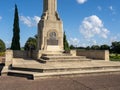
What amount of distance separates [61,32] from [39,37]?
2380 mm

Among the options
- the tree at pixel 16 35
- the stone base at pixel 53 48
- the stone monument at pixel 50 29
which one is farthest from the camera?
the tree at pixel 16 35

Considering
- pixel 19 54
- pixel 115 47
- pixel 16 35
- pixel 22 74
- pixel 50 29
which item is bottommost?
pixel 22 74

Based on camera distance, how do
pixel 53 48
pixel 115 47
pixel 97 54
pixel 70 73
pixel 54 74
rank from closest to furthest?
1. pixel 54 74
2. pixel 70 73
3. pixel 53 48
4. pixel 97 54
5. pixel 115 47

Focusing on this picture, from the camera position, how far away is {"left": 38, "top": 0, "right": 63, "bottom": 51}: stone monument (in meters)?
17.7

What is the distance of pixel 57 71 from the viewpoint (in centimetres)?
1005

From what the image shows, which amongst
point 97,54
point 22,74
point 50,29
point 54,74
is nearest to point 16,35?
point 50,29

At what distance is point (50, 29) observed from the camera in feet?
59.2

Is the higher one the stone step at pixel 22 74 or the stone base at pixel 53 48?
the stone base at pixel 53 48

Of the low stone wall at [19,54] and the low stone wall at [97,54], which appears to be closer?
the low stone wall at [97,54]

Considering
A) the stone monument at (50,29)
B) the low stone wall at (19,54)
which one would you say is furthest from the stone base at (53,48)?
the low stone wall at (19,54)

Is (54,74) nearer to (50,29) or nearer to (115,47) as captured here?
(50,29)

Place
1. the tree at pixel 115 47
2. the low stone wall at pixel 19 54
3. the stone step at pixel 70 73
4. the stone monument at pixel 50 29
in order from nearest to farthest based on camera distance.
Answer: the stone step at pixel 70 73, the stone monument at pixel 50 29, the low stone wall at pixel 19 54, the tree at pixel 115 47

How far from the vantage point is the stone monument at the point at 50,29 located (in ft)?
58.0

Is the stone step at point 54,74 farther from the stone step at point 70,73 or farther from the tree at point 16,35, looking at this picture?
the tree at point 16,35
